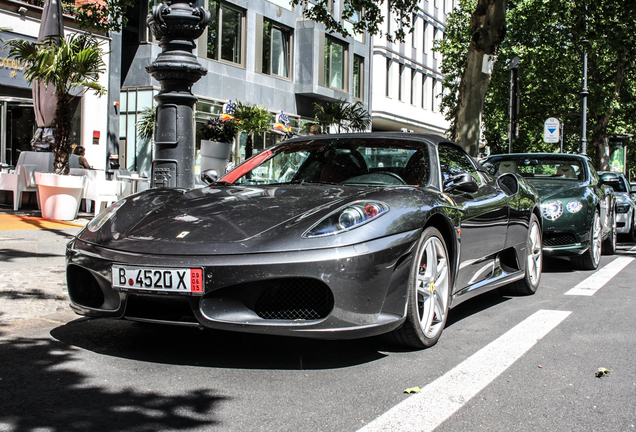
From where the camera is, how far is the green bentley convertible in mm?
8195

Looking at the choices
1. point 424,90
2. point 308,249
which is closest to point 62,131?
point 308,249

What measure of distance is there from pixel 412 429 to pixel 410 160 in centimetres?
242

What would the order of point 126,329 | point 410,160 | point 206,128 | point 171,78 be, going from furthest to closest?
point 206,128 → point 171,78 → point 410,160 → point 126,329

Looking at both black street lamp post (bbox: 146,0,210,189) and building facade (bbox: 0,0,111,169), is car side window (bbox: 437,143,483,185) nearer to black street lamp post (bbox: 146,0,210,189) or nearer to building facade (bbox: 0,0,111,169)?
black street lamp post (bbox: 146,0,210,189)

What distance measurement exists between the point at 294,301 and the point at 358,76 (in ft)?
108

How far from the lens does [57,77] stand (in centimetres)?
1128

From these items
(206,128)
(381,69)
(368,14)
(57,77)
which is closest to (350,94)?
(381,69)

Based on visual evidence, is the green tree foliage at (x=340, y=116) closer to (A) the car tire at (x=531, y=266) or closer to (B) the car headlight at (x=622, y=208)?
(B) the car headlight at (x=622, y=208)

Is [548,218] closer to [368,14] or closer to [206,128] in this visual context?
[206,128]

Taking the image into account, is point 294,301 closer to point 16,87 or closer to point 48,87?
point 48,87

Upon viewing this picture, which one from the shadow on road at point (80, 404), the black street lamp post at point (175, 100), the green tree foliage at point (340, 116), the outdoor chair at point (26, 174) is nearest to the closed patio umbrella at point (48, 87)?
the outdoor chair at point (26, 174)

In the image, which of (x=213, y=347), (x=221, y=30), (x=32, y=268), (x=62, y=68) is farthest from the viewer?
(x=221, y=30)

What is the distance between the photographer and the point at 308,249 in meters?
3.48

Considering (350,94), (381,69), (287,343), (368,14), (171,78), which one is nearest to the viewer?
(287,343)
